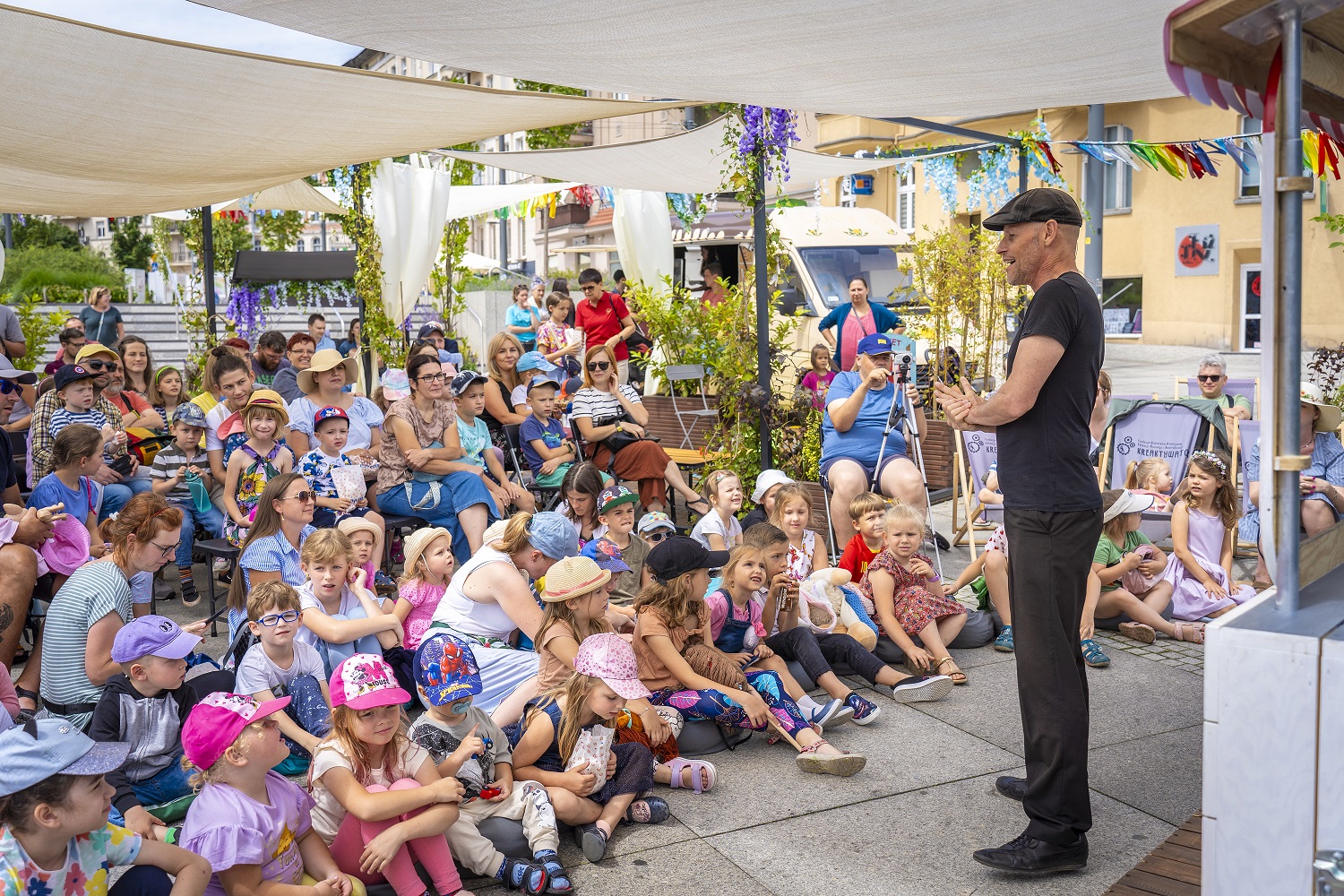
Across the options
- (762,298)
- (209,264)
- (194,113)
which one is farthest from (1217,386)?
(209,264)

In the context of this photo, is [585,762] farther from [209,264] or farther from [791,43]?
[209,264]

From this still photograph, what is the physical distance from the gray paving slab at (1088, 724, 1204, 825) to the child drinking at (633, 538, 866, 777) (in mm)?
1068

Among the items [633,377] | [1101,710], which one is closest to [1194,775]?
[1101,710]

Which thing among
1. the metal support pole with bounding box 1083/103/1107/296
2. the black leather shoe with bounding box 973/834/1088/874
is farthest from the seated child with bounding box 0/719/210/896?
the metal support pole with bounding box 1083/103/1107/296

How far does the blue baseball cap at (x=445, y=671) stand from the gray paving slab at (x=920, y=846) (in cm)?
102

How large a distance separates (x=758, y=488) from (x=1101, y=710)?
8.23 feet

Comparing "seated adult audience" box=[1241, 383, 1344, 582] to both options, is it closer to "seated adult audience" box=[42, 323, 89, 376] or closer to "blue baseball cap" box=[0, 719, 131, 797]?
"blue baseball cap" box=[0, 719, 131, 797]

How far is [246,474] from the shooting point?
648 cm

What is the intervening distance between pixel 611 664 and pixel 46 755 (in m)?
1.85

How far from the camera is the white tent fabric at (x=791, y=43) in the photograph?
14.4 feet

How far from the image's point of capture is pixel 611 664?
4.01 meters

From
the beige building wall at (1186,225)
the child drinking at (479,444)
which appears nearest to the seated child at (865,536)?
the child drinking at (479,444)

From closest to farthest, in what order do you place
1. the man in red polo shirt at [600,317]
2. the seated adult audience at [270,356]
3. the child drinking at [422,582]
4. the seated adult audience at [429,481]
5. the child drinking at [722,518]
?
1. the child drinking at [422,582]
2. the child drinking at [722,518]
3. the seated adult audience at [429,481]
4. the seated adult audience at [270,356]
5. the man in red polo shirt at [600,317]

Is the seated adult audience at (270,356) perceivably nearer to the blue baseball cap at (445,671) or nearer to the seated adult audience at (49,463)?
the seated adult audience at (49,463)
